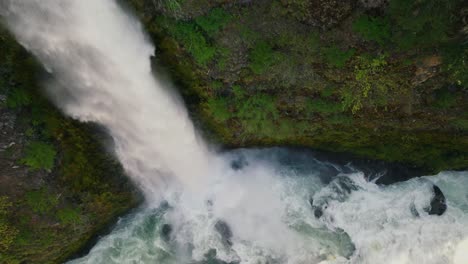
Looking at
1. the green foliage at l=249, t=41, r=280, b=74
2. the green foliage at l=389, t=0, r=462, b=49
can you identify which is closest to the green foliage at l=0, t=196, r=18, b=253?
the green foliage at l=249, t=41, r=280, b=74

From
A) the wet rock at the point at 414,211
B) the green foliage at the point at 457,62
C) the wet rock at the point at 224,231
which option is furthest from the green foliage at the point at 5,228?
the wet rock at the point at 414,211

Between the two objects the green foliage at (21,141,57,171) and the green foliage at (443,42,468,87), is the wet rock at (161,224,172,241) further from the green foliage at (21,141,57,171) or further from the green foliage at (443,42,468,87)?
the green foliage at (443,42,468,87)

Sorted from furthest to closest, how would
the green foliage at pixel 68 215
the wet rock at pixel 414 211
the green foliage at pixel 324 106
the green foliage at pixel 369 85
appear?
the wet rock at pixel 414 211 < the green foliage at pixel 324 106 < the green foliage at pixel 68 215 < the green foliage at pixel 369 85

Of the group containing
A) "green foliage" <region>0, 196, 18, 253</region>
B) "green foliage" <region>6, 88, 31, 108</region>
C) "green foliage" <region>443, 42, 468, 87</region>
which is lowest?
"green foliage" <region>0, 196, 18, 253</region>

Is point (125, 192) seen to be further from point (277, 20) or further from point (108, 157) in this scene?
point (277, 20)

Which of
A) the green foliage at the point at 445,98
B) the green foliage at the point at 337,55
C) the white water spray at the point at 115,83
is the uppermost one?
the green foliage at the point at 445,98

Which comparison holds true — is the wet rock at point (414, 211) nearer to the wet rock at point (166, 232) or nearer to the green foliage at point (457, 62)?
the green foliage at point (457, 62)

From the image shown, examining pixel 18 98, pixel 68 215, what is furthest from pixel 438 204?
pixel 18 98

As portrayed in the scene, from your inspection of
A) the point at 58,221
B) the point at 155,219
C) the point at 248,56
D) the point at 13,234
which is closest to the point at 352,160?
the point at 248,56
